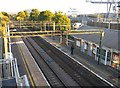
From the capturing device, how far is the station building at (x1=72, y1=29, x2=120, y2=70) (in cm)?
2623

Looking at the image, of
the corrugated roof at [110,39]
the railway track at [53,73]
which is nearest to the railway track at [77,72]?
the railway track at [53,73]

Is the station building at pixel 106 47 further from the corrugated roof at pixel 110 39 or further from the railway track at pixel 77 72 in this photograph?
the railway track at pixel 77 72

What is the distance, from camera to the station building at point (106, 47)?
26.2 meters

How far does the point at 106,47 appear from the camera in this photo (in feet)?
91.7

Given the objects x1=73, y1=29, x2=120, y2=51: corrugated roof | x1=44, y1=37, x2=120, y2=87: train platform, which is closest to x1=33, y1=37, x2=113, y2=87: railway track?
x1=44, y1=37, x2=120, y2=87: train platform

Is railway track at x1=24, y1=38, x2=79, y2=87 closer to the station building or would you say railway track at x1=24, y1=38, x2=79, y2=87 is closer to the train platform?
the train platform

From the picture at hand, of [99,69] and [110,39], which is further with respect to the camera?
[110,39]

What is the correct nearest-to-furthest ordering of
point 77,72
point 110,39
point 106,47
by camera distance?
point 77,72 < point 106,47 < point 110,39

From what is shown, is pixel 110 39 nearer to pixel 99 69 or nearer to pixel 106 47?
pixel 106 47

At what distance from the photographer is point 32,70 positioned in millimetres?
25391

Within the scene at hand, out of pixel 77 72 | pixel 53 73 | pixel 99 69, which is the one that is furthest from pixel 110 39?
pixel 53 73

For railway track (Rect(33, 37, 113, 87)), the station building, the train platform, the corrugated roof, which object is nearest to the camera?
railway track (Rect(33, 37, 113, 87))

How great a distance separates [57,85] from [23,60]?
454 inches

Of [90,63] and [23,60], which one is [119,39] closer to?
[90,63]
